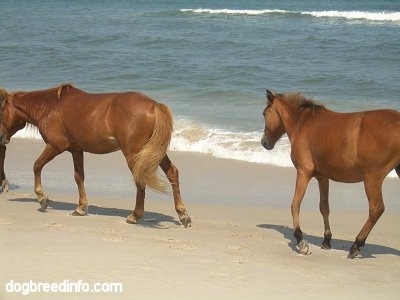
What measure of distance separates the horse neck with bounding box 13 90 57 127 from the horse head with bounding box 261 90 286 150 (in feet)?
8.01

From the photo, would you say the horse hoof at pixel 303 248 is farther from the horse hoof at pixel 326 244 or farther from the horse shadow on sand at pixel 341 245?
the horse hoof at pixel 326 244

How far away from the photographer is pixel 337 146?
777 centimetres

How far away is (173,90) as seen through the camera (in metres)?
19.9

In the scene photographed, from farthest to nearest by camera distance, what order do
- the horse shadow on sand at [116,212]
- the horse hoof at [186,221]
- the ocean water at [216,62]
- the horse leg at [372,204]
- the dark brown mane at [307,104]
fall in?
1. the ocean water at [216,62]
2. the horse shadow on sand at [116,212]
3. the horse hoof at [186,221]
4. the dark brown mane at [307,104]
5. the horse leg at [372,204]

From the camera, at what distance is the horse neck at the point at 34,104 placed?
9.29 meters

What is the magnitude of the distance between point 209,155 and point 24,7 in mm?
37499

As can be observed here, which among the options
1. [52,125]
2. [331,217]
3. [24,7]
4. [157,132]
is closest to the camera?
[157,132]

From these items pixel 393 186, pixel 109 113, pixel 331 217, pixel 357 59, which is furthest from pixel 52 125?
pixel 357 59

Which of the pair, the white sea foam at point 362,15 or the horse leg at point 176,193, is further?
the white sea foam at point 362,15

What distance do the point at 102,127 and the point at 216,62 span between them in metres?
16.0

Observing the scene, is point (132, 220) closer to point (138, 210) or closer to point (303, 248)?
point (138, 210)

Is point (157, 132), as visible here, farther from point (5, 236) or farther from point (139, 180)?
point (5, 236)

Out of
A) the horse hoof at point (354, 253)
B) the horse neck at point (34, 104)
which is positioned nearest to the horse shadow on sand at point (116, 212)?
the horse neck at point (34, 104)

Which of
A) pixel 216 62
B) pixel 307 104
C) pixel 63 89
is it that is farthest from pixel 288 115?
pixel 216 62
